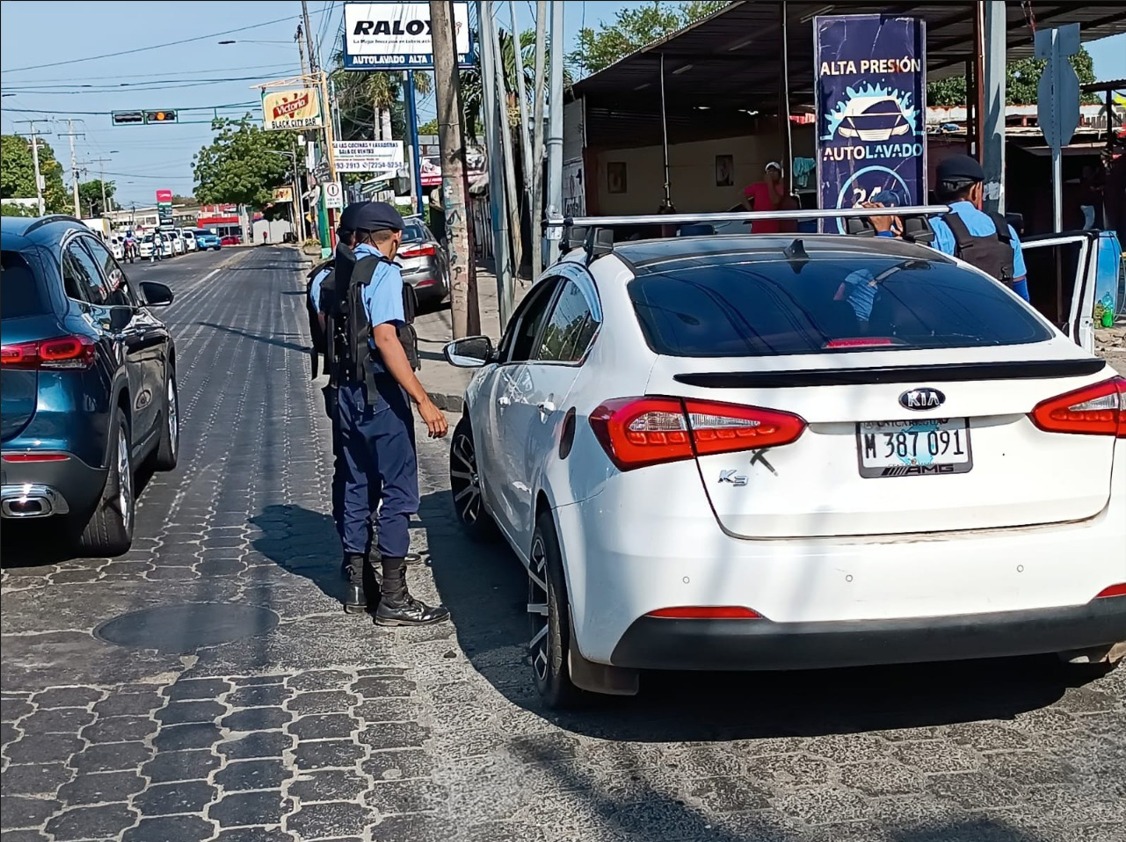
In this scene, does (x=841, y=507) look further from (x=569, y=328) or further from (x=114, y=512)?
(x=114, y=512)

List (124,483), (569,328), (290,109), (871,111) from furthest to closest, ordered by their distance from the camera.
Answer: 1. (290,109)
2. (871,111)
3. (124,483)
4. (569,328)

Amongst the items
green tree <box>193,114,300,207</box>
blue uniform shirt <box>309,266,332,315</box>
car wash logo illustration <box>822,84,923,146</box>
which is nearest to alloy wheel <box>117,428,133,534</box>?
blue uniform shirt <box>309,266,332,315</box>

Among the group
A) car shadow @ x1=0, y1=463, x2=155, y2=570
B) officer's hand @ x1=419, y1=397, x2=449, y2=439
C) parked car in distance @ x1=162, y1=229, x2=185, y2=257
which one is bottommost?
car shadow @ x1=0, y1=463, x2=155, y2=570

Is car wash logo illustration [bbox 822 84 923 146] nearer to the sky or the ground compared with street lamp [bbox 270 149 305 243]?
nearer to the ground

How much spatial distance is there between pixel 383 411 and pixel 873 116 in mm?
7816

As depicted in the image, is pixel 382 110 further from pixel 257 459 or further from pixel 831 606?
pixel 831 606

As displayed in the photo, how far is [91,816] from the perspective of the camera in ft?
12.6

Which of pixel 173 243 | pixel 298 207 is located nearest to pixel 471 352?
pixel 173 243

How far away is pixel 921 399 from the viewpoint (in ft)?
12.5

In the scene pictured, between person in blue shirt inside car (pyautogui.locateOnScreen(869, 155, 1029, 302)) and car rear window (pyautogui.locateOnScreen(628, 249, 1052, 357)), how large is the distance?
2106mm

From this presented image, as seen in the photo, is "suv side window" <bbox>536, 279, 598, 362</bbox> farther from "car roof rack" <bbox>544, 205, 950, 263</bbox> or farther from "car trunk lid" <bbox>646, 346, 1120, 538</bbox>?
"car trunk lid" <bbox>646, 346, 1120, 538</bbox>

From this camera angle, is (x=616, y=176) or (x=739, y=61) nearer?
(x=739, y=61)

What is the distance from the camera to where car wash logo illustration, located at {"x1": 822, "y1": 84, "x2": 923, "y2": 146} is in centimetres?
1182

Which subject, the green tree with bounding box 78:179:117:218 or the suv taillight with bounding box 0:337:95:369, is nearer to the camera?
the suv taillight with bounding box 0:337:95:369
